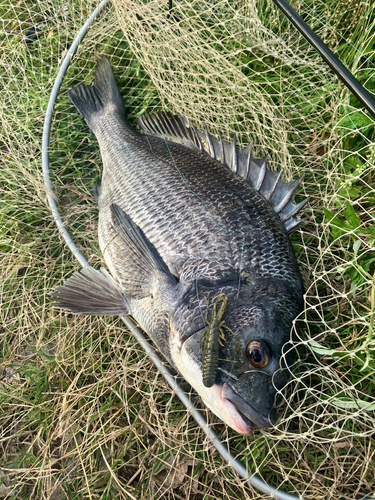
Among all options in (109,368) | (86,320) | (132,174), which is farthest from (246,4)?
(109,368)

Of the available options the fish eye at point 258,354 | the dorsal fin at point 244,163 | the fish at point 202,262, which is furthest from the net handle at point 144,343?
the dorsal fin at point 244,163

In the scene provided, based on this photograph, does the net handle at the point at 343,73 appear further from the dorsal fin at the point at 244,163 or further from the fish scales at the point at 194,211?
the fish scales at the point at 194,211

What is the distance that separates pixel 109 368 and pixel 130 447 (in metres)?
0.53

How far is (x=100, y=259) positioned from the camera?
305 cm

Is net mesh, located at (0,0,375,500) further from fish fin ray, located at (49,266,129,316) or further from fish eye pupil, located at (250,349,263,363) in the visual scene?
fish eye pupil, located at (250,349,263,363)

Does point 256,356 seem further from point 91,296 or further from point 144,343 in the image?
point 91,296

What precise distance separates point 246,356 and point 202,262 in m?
0.55

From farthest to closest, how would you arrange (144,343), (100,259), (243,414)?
1. (100,259)
2. (144,343)
3. (243,414)

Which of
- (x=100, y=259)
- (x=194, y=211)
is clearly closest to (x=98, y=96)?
(x=100, y=259)

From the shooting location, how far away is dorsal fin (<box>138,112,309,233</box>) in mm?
2404

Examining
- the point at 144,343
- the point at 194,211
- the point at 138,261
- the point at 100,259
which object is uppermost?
the point at 194,211

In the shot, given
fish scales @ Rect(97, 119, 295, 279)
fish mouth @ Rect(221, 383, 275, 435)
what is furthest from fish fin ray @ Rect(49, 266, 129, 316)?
fish mouth @ Rect(221, 383, 275, 435)

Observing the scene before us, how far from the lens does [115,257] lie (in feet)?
8.75

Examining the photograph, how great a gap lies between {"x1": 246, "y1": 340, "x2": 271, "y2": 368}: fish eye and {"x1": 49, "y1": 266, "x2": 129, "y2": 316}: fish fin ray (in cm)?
100
